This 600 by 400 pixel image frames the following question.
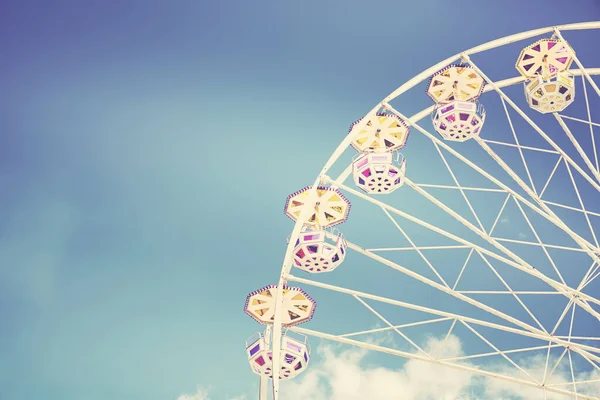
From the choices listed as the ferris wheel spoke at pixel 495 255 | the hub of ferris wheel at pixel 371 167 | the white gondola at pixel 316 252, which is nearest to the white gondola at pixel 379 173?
the hub of ferris wheel at pixel 371 167

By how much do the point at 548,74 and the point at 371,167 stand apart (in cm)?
441

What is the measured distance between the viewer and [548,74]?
14.7 metres

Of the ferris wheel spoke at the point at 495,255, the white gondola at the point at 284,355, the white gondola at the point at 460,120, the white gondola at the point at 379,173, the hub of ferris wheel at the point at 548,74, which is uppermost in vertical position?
the hub of ferris wheel at the point at 548,74

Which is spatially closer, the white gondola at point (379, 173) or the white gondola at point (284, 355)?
the white gondola at point (284, 355)

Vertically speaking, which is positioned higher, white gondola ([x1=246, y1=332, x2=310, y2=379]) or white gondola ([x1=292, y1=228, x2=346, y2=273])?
white gondola ([x1=292, y1=228, x2=346, y2=273])

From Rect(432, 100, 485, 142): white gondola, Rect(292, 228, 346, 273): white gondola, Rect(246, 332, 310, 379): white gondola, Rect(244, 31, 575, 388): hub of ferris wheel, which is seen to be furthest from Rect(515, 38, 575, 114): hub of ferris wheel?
Rect(246, 332, 310, 379): white gondola

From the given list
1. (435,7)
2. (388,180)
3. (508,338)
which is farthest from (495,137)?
(388,180)

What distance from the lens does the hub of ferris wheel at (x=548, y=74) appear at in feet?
47.8

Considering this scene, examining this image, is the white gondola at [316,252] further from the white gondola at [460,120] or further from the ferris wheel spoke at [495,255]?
the white gondola at [460,120]

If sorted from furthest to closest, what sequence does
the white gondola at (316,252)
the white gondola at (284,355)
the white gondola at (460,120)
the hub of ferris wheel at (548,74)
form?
the hub of ferris wheel at (548,74), the white gondola at (460,120), the white gondola at (316,252), the white gondola at (284,355)

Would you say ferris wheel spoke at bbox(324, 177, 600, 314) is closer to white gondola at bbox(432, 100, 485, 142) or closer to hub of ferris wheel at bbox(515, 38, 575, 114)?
white gondola at bbox(432, 100, 485, 142)

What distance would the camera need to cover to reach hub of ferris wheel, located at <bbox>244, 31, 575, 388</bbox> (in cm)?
1370

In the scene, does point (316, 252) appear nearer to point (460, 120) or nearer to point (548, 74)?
point (460, 120)

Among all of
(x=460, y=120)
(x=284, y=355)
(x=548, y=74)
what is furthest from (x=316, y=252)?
(x=548, y=74)
